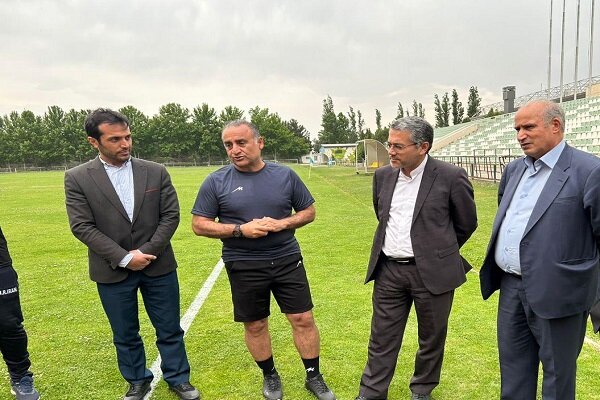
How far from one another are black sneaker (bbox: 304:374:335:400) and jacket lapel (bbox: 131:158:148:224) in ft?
5.84

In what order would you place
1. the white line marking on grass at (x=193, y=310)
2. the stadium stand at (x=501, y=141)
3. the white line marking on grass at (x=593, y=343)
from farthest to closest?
the stadium stand at (x=501, y=141), the white line marking on grass at (x=593, y=343), the white line marking on grass at (x=193, y=310)

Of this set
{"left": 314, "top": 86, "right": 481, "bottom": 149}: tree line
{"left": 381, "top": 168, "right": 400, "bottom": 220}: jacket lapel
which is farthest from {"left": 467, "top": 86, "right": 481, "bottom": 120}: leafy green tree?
{"left": 381, "top": 168, "right": 400, "bottom": 220}: jacket lapel

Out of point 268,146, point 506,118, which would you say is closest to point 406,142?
point 506,118

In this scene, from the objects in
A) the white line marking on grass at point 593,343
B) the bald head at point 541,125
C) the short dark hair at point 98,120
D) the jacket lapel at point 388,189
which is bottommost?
the white line marking on grass at point 593,343

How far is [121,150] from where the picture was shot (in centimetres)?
319

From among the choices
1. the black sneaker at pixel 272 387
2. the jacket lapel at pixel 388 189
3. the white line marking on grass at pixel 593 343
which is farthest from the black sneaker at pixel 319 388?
the white line marking on grass at pixel 593 343

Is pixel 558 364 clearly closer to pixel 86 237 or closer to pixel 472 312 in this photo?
pixel 472 312

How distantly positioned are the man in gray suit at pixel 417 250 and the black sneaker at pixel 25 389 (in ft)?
7.90

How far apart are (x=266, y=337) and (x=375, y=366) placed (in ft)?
2.76

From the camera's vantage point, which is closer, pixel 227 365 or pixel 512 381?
pixel 512 381

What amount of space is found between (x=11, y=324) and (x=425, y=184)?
3085mm

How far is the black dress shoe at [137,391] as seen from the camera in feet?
10.9

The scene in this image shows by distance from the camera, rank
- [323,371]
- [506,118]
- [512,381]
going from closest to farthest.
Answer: [512,381]
[323,371]
[506,118]

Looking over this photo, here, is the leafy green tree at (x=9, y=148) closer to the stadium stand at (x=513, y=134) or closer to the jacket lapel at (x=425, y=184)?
the stadium stand at (x=513, y=134)
